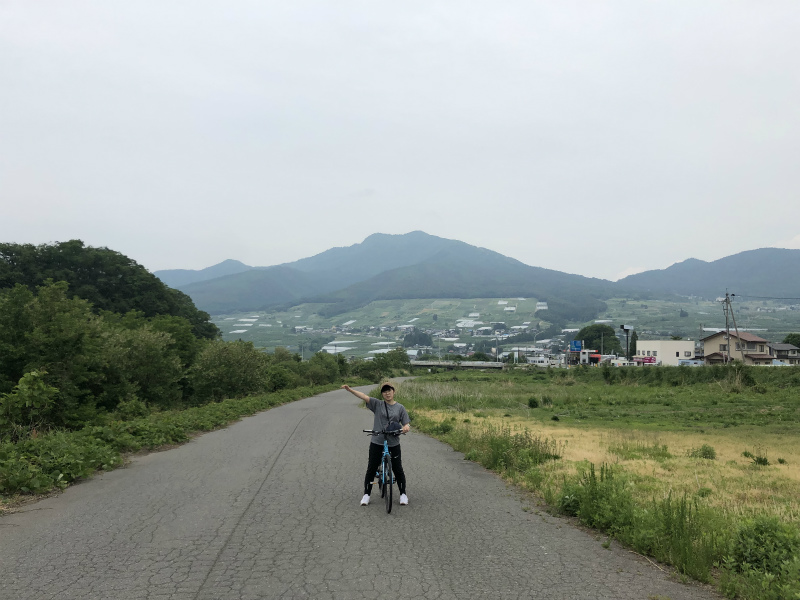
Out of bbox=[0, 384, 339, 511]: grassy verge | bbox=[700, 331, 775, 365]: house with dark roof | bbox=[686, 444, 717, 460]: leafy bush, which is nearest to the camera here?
bbox=[0, 384, 339, 511]: grassy verge

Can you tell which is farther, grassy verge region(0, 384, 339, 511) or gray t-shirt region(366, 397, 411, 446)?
grassy verge region(0, 384, 339, 511)

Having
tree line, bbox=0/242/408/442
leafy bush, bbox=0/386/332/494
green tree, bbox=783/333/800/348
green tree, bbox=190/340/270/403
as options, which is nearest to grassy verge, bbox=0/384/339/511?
leafy bush, bbox=0/386/332/494

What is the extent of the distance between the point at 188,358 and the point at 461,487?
4651 centimetres

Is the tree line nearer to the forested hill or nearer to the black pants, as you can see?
the forested hill

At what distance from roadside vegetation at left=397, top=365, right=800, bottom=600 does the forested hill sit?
139 feet

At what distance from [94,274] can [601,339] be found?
407 ft

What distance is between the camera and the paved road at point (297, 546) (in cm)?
493

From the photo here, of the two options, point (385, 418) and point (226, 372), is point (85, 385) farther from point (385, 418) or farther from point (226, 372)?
point (385, 418)

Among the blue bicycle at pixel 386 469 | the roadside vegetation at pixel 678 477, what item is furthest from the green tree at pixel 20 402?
the roadside vegetation at pixel 678 477

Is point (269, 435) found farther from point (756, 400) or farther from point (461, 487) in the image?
point (756, 400)

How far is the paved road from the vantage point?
4934 millimetres

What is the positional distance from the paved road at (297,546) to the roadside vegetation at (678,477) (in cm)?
47

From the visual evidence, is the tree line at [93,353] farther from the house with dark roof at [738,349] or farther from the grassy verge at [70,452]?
the house with dark roof at [738,349]

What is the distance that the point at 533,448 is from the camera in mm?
12188
